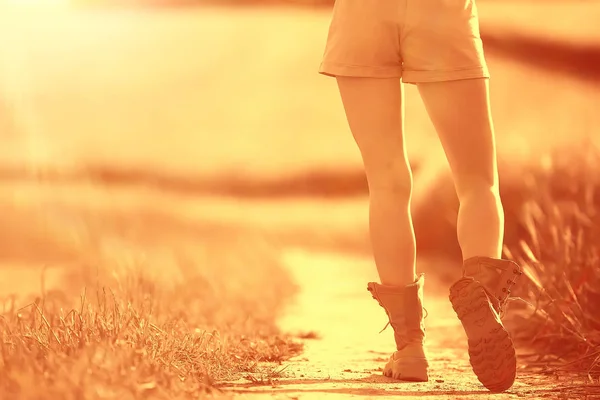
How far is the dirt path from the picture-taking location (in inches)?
85.0

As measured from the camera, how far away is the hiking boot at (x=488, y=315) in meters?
2.07

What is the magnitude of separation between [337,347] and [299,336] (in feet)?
0.75

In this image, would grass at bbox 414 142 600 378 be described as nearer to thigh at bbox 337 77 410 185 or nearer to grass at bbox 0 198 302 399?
thigh at bbox 337 77 410 185

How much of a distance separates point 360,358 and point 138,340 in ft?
2.61

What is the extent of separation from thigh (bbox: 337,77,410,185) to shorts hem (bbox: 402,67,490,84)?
8 centimetres

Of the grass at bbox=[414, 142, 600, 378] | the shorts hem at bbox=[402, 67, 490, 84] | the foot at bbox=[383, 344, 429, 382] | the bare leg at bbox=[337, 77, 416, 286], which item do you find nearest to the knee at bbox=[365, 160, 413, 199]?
the bare leg at bbox=[337, 77, 416, 286]

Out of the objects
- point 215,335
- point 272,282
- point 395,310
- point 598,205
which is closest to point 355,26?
point 395,310

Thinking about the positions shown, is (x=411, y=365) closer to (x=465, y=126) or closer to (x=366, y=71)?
(x=465, y=126)

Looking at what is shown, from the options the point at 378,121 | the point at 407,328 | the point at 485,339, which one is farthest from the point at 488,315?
the point at 378,121

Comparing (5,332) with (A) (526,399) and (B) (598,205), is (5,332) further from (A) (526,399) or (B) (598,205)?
(B) (598,205)

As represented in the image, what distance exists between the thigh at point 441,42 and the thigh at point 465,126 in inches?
1.2

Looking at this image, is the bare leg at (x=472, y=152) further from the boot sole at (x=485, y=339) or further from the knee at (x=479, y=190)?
the boot sole at (x=485, y=339)

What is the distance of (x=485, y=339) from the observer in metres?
2.09

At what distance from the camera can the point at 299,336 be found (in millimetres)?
3139
